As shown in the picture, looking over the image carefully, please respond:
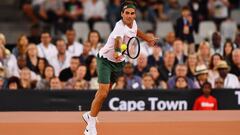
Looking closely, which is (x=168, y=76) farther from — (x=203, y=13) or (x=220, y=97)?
(x=203, y=13)

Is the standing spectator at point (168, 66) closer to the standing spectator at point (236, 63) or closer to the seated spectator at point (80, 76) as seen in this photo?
the standing spectator at point (236, 63)

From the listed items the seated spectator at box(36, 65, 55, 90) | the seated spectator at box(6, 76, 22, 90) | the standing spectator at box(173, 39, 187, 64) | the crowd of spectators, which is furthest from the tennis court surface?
the standing spectator at box(173, 39, 187, 64)

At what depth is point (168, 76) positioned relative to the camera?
55.4ft

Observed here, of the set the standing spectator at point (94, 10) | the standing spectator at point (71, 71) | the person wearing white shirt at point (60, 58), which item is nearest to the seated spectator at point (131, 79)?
the standing spectator at point (71, 71)

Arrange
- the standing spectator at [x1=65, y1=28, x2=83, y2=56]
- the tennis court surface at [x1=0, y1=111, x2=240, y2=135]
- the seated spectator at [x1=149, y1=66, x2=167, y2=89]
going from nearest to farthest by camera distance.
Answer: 1. the tennis court surface at [x1=0, y1=111, x2=240, y2=135]
2. the seated spectator at [x1=149, y1=66, x2=167, y2=89]
3. the standing spectator at [x1=65, y1=28, x2=83, y2=56]

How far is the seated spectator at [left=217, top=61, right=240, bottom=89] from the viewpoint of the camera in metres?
16.5

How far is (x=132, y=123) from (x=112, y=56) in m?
1.50

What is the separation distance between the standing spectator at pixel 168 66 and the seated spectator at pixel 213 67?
0.70 meters

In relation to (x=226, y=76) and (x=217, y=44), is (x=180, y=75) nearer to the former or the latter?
(x=226, y=76)

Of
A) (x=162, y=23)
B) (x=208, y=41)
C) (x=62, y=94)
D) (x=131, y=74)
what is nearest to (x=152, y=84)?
(x=131, y=74)

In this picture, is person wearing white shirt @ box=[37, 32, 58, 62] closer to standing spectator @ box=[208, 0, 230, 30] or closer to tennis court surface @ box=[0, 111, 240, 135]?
tennis court surface @ box=[0, 111, 240, 135]

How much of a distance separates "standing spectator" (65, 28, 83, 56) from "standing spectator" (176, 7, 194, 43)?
2.24 metres

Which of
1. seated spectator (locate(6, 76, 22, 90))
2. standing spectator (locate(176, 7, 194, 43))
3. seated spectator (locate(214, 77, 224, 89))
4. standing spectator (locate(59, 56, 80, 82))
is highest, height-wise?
standing spectator (locate(176, 7, 194, 43))

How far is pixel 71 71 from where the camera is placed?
55.3 ft
